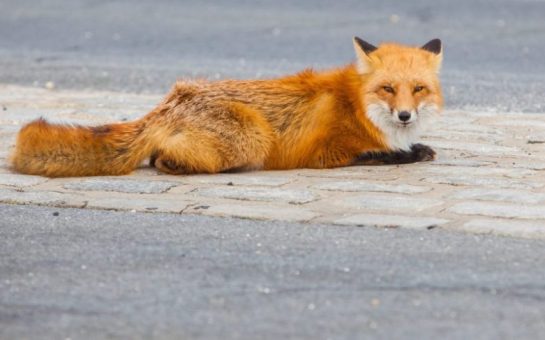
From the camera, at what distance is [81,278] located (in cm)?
512

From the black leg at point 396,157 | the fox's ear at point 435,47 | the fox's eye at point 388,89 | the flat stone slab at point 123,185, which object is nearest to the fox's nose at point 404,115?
the fox's eye at point 388,89

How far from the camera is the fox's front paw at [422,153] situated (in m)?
7.67

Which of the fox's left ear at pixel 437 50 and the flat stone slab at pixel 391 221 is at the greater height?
the fox's left ear at pixel 437 50

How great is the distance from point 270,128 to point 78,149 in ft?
4.11

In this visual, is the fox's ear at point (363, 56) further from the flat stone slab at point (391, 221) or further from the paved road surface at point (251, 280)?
the paved road surface at point (251, 280)

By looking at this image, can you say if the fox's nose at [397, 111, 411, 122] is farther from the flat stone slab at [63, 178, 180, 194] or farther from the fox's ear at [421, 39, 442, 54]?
the flat stone slab at [63, 178, 180, 194]

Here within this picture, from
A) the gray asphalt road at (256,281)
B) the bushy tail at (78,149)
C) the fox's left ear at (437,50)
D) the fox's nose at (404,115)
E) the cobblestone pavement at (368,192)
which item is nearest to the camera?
the gray asphalt road at (256,281)

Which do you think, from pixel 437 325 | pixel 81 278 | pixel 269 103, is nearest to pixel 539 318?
pixel 437 325

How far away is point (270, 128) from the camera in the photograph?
7.52m

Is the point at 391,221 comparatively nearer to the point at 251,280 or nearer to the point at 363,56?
the point at 251,280

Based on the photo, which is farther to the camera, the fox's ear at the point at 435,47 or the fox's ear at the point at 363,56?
the fox's ear at the point at 435,47

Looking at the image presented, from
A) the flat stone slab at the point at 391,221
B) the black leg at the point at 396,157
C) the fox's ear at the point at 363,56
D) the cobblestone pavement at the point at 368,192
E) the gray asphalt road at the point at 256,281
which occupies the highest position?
the fox's ear at the point at 363,56

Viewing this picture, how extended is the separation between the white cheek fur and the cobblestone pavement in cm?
19

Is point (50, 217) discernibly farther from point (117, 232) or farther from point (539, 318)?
point (539, 318)
